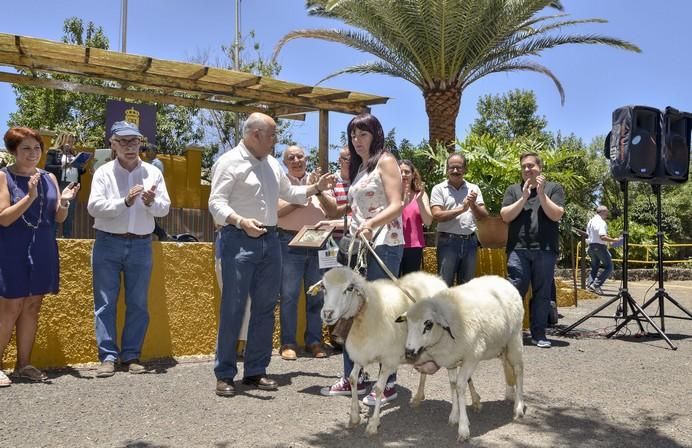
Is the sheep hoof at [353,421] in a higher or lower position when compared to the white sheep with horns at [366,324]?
lower

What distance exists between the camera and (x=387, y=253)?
4742mm

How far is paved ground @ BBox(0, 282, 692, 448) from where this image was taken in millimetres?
3973

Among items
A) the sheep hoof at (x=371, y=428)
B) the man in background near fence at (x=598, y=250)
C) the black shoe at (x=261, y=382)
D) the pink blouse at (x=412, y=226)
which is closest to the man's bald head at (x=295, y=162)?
the pink blouse at (x=412, y=226)

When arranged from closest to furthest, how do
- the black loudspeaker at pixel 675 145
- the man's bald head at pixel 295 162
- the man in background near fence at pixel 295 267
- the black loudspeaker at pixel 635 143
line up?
the man in background near fence at pixel 295 267 < the man's bald head at pixel 295 162 < the black loudspeaker at pixel 635 143 < the black loudspeaker at pixel 675 145

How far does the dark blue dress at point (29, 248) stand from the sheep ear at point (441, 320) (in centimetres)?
339

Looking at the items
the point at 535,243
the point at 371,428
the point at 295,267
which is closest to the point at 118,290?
the point at 295,267

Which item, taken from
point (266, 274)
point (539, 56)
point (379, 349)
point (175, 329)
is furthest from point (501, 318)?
Result: point (539, 56)

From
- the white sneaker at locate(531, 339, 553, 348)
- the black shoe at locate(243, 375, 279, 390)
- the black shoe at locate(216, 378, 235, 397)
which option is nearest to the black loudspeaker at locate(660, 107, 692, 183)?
the white sneaker at locate(531, 339, 553, 348)

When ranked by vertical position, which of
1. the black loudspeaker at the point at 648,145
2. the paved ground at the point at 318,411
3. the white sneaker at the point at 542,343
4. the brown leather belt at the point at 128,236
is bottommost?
the paved ground at the point at 318,411

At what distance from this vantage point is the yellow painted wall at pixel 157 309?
5.77 m

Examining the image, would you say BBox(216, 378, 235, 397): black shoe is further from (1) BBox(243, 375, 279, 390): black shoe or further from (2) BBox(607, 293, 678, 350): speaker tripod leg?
(2) BBox(607, 293, 678, 350): speaker tripod leg

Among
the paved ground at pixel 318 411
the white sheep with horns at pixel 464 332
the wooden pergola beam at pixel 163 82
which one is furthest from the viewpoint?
the wooden pergola beam at pixel 163 82

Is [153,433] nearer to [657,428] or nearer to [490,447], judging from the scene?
[490,447]

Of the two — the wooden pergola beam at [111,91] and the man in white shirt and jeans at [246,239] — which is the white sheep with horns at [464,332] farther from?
the wooden pergola beam at [111,91]
